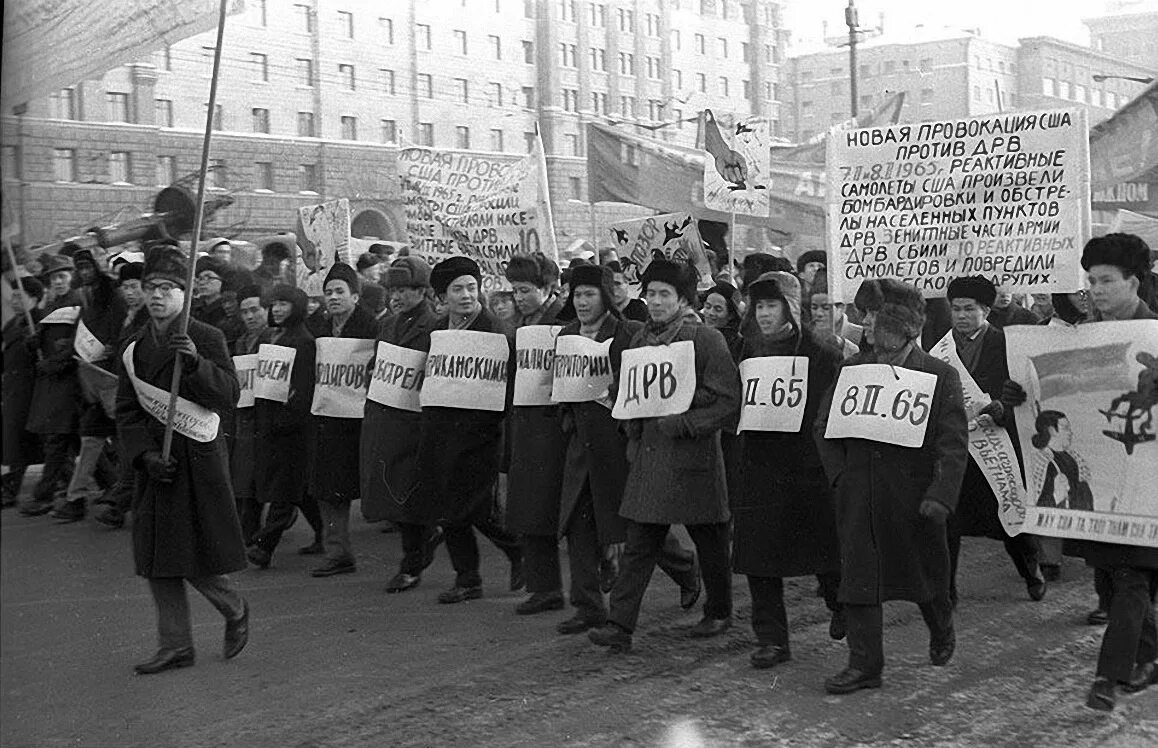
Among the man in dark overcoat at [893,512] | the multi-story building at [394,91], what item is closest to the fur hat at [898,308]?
the man in dark overcoat at [893,512]

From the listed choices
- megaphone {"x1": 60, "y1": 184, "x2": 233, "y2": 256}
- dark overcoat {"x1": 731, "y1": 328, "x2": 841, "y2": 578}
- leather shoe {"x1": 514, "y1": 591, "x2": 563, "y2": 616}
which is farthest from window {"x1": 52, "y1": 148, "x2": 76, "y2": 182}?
dark overcoat {"x1": 731, "y1": 328, "x2": 841, "y2": 578}

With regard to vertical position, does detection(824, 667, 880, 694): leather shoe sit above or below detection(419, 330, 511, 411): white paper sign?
below

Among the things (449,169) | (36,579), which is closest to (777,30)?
(449,169)

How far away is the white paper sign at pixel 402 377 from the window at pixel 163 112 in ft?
54.0

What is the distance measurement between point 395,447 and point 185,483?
2.01 metres

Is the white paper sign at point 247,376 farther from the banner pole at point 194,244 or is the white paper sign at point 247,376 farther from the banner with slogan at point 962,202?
the banner with slogan at point 962,202

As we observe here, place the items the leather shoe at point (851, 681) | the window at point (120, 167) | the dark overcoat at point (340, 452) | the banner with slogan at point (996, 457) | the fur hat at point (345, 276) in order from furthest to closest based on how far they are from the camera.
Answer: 1. the window at point (120, 167)
2. the fur hat at point (345, 276)
3. the dark overcoat at point (340, 452)
4. the banner with slogan at point (996, 457)
5. the leather shoe at point (851, 681)

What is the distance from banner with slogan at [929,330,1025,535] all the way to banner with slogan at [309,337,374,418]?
3.45 meters

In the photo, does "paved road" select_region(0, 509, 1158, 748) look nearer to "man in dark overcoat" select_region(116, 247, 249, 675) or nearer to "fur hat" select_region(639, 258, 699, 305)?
"man in dark overcoat" select_region(116, 247, 249, 675)

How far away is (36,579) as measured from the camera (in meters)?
9.38

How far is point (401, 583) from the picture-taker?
8.82 metres

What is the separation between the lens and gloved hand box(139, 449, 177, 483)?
22.1 ft

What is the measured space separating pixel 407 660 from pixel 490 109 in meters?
17.2

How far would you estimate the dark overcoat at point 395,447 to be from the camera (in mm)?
8648
